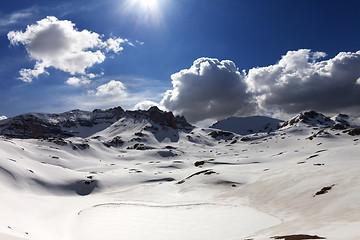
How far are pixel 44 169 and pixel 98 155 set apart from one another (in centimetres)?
9065

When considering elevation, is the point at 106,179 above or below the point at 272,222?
above

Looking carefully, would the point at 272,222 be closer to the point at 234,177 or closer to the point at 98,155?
the point at 234,177

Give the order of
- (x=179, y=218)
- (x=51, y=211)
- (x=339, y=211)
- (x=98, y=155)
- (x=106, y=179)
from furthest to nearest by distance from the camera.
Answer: (x=98, y=155) → (x=106, y=179) → (x=51, y=211) → (x=179, y=218) → (x=339, y=211)

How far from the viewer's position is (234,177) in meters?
50.6

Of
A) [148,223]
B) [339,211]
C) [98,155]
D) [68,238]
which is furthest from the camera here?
[98,155]

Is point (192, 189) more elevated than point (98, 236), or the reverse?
point (192, 189)

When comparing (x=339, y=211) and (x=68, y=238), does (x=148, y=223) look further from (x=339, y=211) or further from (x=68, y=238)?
(x=339, y=211)

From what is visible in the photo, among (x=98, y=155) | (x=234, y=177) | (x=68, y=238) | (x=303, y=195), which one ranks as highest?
(x=98, y=155)

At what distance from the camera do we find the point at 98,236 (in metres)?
17.5

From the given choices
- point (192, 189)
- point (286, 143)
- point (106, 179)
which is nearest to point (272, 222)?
point (192, 189)

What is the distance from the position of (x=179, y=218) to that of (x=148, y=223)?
3561mm

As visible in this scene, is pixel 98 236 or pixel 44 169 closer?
pixel 98 236

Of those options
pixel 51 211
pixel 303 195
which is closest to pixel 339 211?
pixel 303 195

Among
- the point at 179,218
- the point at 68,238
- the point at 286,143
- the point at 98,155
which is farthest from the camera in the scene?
the point at 286,143
